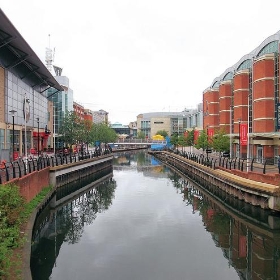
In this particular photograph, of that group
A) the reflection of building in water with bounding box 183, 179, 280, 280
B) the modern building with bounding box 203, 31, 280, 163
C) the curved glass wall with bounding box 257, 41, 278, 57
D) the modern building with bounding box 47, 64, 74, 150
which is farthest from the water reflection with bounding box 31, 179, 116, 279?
the modern building with bounding box 47, 64, 74, 150

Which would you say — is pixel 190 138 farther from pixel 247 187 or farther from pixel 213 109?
pixel 247 187

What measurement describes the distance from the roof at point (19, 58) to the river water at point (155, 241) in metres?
16.0

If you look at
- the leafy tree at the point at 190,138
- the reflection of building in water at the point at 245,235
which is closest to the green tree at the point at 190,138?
the leafy tree at the point at 190,138

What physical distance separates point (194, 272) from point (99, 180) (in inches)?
1382

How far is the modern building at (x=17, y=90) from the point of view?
106 feet

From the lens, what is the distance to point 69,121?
5922 centimetres

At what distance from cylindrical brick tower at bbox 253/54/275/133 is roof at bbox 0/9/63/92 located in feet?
88.6

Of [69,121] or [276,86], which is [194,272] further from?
[69,121]

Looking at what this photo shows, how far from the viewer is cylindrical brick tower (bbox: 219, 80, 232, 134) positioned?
6094cm

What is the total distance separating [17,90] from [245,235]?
3095 cm

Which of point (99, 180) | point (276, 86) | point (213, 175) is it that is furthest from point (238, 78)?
point (99, 180)

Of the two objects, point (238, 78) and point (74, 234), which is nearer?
point (74, 234)

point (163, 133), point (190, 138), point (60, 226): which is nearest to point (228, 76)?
point (190, 138)

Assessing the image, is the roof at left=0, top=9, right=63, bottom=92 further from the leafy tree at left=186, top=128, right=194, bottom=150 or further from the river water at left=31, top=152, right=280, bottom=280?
the leafy tree at left=186, top=128, right=194, bottom=150
